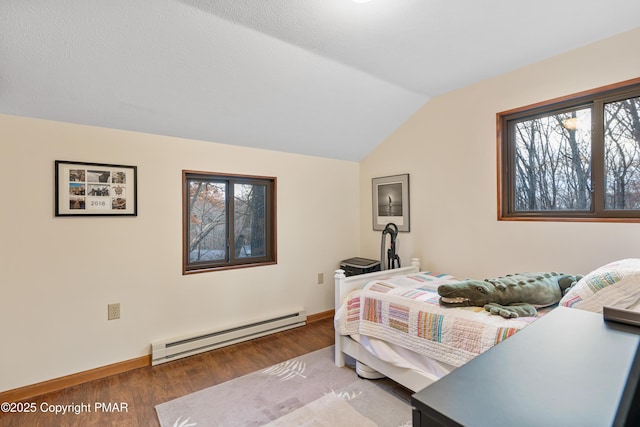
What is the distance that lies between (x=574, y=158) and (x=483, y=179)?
1.99 ft

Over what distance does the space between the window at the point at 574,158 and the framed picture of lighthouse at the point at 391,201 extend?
94 centimetres

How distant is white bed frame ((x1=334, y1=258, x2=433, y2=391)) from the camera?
1880 millimetres

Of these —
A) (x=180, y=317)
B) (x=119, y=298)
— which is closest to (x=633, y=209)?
Answer: (x=180, y=317)

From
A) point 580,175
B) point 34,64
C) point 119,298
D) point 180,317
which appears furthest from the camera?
point 180,317

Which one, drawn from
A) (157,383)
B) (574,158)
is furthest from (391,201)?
(157,383)

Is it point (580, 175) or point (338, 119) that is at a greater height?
point (338, 119)

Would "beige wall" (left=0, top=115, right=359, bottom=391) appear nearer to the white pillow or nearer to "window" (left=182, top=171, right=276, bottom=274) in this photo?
"window" (left=182, top=171, right=276, bottom=274)

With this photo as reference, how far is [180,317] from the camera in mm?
2684

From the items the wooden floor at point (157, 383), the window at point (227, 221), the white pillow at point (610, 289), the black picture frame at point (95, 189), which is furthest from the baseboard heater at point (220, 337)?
the white pillow at point (610, 289)

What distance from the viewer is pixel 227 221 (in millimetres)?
3064

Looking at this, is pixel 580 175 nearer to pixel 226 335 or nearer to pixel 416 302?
pixel 416 302

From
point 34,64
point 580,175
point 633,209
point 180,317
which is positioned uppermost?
point 34,64

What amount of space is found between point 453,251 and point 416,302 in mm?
1120

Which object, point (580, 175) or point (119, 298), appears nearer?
point (580, 175)
